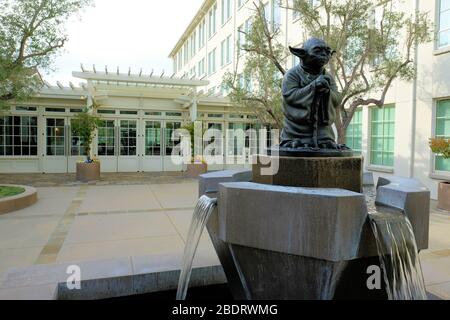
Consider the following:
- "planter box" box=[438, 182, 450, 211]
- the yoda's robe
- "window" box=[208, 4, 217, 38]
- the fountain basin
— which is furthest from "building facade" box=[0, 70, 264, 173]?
the fountain basin

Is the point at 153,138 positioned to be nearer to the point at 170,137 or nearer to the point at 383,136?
the point at 170,137

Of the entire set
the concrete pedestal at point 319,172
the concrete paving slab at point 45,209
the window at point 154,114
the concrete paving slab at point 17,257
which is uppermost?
the window at point 154,114

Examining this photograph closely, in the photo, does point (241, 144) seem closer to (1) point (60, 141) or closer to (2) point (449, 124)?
(1) point (60, 141)

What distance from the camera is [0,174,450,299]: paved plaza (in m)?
4.70

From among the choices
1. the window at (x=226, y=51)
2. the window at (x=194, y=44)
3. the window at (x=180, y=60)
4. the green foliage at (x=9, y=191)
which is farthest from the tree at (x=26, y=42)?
the window at (x=180, y=60)

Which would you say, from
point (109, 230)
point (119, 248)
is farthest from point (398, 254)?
point (109, 230)

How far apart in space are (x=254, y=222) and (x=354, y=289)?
1.10 meters

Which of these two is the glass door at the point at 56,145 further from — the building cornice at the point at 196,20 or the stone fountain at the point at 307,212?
the building cornice at the point at 196,20

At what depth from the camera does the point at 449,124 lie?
959 cm

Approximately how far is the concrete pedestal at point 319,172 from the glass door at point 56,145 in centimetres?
1491

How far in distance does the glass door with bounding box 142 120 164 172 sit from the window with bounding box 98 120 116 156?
1536 mm

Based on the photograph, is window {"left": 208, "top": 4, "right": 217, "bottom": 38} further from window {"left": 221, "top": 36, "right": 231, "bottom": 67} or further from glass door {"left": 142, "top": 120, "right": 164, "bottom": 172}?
glass door {"left": 142, "top": 120, "right": 164, "bottom": 172}

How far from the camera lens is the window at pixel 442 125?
9633 mm

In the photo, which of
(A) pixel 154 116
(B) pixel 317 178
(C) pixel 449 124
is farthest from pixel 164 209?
(A) pixel 154 116
